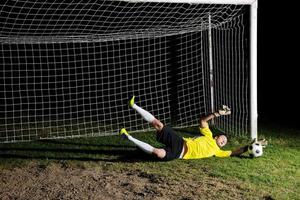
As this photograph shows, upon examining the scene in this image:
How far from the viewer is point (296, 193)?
5.29 meters

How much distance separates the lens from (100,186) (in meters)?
5.52

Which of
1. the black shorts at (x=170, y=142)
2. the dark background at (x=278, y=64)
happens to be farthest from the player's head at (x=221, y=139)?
the dark background at (x=278, y=64)

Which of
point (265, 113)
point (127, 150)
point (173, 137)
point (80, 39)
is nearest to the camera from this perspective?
point (173, 137)

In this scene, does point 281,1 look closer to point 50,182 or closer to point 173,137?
point 173,137

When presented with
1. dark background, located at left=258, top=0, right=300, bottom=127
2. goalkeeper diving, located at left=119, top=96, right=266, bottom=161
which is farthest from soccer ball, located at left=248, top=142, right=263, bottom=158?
dark background, located at left=258, top=0, right=300, bottom=127

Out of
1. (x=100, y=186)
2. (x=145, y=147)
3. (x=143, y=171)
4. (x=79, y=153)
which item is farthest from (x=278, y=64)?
(x=100, y=186)

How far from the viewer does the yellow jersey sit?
664 cm

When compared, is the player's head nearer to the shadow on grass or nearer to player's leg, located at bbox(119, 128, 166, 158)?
player's leg, located at bbox(119, 128, 166, 158)

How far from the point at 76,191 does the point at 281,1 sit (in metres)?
18.3

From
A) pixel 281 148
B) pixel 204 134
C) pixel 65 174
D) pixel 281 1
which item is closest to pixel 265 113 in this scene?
pixel 281 148

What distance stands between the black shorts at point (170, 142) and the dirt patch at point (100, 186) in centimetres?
64

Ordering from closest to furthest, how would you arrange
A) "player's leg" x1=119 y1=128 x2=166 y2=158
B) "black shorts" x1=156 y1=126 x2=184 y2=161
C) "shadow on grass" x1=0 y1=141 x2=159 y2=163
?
"player's leg" x1=119 y1=128 x2=166 y2=158 < "black shorts" x1=156 y1=126 x2=184 y2=161 < "shadow on grass" x1=0 y1=141 x2=159 y2=163

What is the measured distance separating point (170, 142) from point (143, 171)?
0.64 meters

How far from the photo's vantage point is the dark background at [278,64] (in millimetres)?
10875
